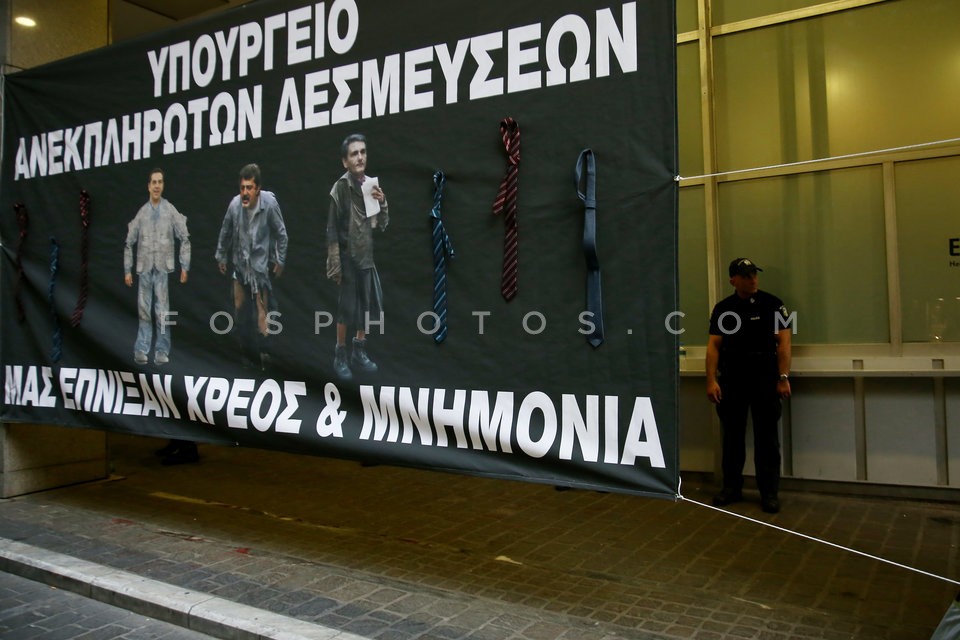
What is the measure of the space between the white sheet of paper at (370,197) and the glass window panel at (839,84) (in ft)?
13.3

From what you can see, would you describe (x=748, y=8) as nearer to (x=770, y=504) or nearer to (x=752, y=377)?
(x=752, y=377)

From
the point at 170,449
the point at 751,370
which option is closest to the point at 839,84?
the point at 751,370

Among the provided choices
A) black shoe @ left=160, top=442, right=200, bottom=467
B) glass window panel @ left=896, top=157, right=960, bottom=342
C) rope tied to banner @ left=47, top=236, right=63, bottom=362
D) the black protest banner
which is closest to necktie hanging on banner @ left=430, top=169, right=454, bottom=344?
the black protest banner

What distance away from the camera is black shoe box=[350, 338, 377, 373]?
3.96 meters

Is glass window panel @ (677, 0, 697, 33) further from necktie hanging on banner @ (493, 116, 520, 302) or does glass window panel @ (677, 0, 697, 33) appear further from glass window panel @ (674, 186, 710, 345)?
necktie hanging on banner @ (493, 116, 520, 302)

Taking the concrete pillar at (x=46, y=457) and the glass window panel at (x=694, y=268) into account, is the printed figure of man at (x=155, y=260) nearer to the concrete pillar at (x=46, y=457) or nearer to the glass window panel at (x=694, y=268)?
the concrete pillar at (x=46, y=457)

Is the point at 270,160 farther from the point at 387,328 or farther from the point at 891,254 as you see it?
the point at 891,254

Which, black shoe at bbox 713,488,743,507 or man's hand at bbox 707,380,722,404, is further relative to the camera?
black shoe at bbox 713,488,743,507

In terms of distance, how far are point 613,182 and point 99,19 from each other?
5.83 metres

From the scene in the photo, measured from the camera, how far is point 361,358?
4.00 meters

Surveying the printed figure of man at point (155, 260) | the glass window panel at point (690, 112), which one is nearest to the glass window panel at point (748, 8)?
the glass window panel at point (690, 112)

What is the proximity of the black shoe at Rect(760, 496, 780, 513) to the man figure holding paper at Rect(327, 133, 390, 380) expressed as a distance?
3600 mm

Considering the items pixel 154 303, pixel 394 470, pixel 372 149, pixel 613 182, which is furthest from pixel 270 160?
pixel 394 470

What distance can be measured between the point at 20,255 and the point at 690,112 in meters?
5.68
